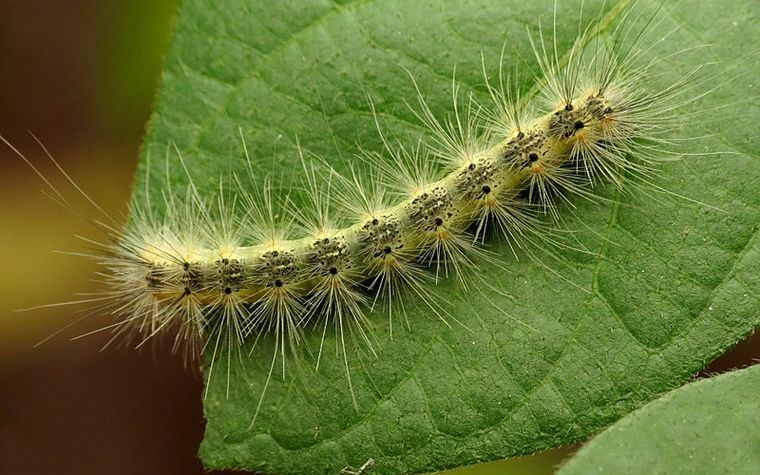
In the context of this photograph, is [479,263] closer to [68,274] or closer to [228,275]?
[228,275]

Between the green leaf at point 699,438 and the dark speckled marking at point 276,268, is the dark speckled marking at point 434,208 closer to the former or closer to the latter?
the dark speckled marking at point 276,268

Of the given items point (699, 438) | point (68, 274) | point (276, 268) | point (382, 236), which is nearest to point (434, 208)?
point (382, 236)

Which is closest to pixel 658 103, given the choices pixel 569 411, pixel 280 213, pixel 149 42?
pixel 569 411

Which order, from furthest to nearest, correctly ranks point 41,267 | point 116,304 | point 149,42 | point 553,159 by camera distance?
point 41,267, point 149,42, point 116,304, point 553,159

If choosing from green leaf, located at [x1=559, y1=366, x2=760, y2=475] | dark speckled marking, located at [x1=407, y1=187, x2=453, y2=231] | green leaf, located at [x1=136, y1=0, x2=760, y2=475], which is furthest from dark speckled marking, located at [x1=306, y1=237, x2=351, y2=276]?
green leaf, located at [x1=559, y1=366, x2=760, y2=475]

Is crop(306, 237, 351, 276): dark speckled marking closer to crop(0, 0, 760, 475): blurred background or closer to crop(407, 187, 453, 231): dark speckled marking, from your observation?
crop(407, 187, 453, 231): dark speckled marking

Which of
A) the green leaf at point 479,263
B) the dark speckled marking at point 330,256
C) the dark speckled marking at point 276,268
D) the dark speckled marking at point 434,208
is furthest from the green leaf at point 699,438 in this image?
the dark speckled marking at point 276,268

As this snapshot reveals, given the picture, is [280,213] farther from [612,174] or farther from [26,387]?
[26,387]
